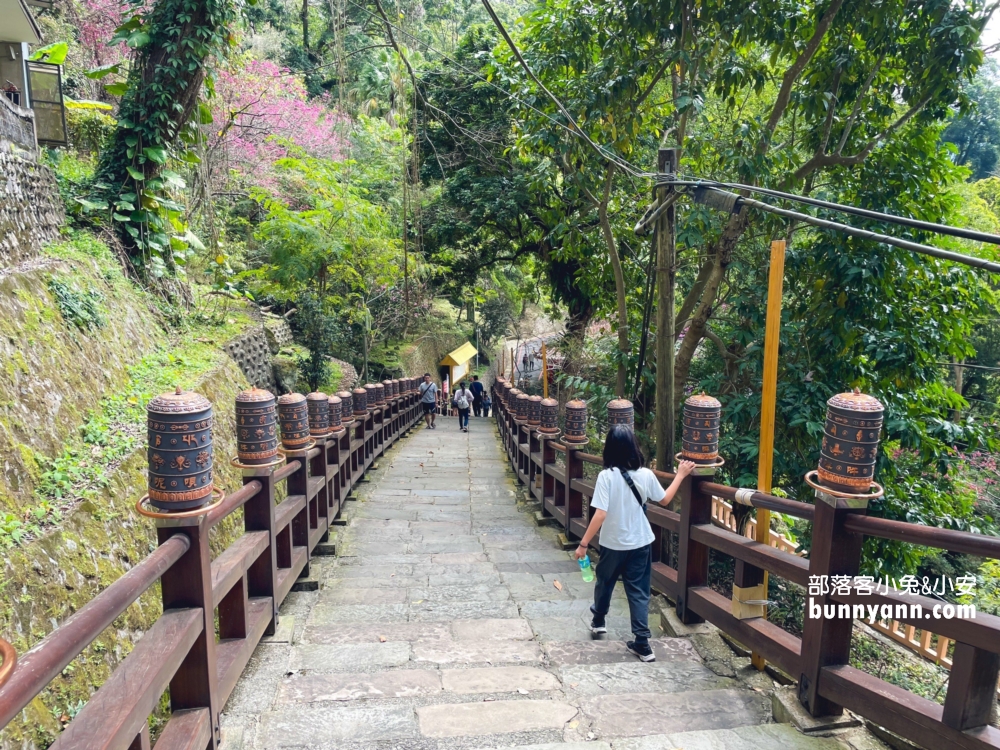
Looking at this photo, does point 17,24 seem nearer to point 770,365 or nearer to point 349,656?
point 349,656

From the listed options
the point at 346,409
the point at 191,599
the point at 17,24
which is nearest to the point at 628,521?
the point at 191,599

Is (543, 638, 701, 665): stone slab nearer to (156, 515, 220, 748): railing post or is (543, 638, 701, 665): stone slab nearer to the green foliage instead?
(156, 515, 220, 748): railing post

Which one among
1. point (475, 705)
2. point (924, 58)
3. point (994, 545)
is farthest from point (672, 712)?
point (924, 58)

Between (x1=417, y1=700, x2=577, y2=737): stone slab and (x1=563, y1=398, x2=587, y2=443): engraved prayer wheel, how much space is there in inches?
125

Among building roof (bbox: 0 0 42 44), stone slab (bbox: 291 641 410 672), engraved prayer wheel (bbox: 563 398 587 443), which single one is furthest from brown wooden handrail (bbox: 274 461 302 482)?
building roof (bbox: 0 0 42 44)

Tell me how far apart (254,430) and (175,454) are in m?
1.18

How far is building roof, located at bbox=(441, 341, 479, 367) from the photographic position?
1066 inches

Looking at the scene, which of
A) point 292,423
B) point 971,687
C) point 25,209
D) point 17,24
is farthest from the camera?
point 17,24

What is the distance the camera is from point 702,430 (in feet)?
12.5

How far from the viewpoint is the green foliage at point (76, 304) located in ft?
19.4

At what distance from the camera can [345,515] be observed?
23.6 feet

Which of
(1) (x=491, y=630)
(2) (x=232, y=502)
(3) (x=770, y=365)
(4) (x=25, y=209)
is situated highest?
(4) (x=25, y=209)

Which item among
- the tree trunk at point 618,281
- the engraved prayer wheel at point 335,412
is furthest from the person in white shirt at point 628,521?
the engraved prayer wheel at point 335,412

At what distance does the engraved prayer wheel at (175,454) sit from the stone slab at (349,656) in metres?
1.53
